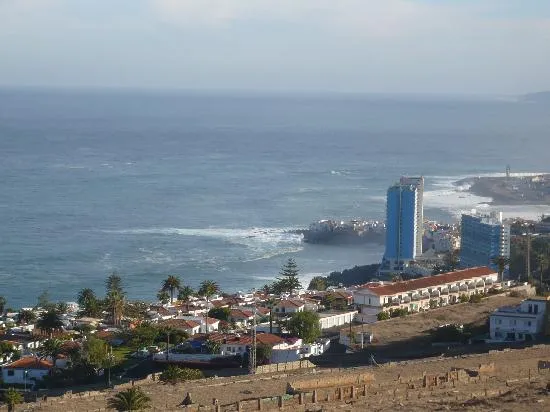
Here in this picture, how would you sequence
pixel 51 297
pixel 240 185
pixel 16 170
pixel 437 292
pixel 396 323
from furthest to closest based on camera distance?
pixel 16 170, pixel 240 185, pixel 51 297, pixel 437 292, pixel 396 323

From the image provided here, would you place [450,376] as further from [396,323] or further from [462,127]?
[462,127]

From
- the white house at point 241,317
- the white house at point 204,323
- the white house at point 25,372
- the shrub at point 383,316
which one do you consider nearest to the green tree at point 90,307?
the white house at point 204,323

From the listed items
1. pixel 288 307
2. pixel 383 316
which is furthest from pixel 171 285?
pixel 383 316

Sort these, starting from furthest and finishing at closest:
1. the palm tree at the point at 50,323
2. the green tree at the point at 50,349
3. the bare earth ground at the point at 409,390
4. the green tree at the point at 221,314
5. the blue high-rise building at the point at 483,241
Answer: the blue high-rise building at the point at 483,241, the green tree at the point at 221,314, the palm tree at the point at 50,323, the green tree at the point at 50,349, the bare earth ground at the point at 409,390

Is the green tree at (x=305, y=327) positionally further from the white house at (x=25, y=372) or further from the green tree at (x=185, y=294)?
the green tree at (x=185, y=294)

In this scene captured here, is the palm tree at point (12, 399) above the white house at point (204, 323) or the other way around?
above

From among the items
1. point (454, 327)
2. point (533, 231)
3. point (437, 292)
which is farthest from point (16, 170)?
point (454, 327)

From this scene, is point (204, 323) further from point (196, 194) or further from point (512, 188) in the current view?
point (512, 188)
